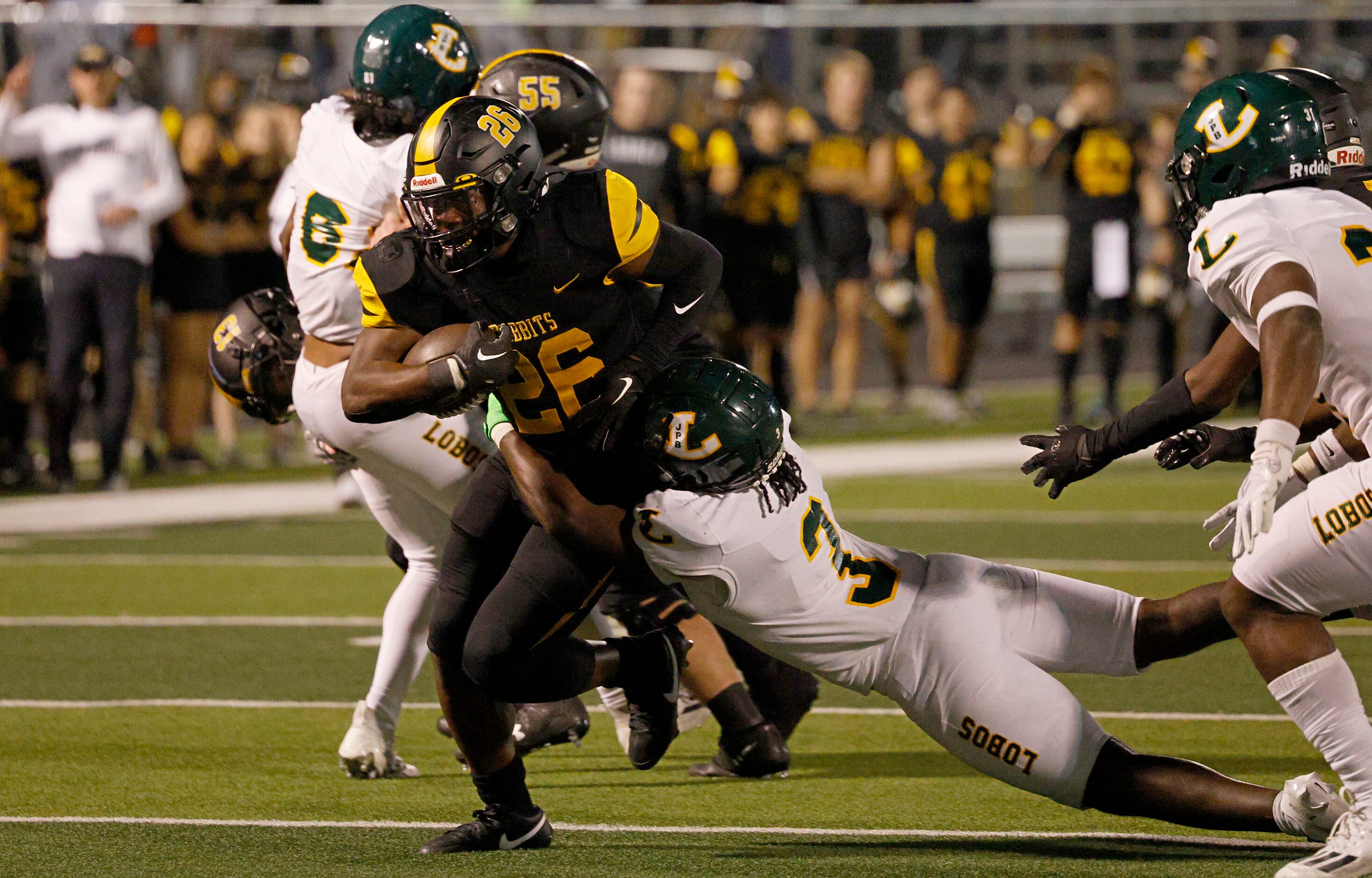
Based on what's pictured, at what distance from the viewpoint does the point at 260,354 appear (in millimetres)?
4977

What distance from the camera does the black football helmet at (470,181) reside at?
3.81 metres

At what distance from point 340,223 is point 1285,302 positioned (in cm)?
256

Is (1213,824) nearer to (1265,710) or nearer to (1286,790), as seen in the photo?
(1286,790)

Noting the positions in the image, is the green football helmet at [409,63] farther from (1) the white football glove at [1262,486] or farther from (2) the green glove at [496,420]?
(1) the white football glove at [1262,486]

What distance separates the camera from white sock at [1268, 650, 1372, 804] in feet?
11.8

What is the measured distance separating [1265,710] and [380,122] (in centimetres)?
295

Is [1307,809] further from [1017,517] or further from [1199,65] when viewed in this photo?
[1199,65]

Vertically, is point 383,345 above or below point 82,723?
above

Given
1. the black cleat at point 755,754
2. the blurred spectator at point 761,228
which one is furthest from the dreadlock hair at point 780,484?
the blurred spectator at point 761,228

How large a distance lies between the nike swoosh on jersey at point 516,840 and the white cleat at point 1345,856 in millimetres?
1534

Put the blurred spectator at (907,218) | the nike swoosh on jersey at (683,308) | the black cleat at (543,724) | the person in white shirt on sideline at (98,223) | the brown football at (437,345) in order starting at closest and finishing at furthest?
the brown football at (437,345)
the nike swoosh on jersey at (683,308)
the black cleat at (543,724)
the person in white shirt on sideline at (98,223)
the blurred spectator at (907,218)

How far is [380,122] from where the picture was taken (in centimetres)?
504

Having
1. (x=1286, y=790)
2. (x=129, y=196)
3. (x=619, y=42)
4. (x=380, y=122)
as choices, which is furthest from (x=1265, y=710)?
(x=619, y=42)

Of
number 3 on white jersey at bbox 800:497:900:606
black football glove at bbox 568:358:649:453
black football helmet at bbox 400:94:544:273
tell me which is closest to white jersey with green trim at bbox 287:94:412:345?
black football helmet at bbox 400:94:544:273
